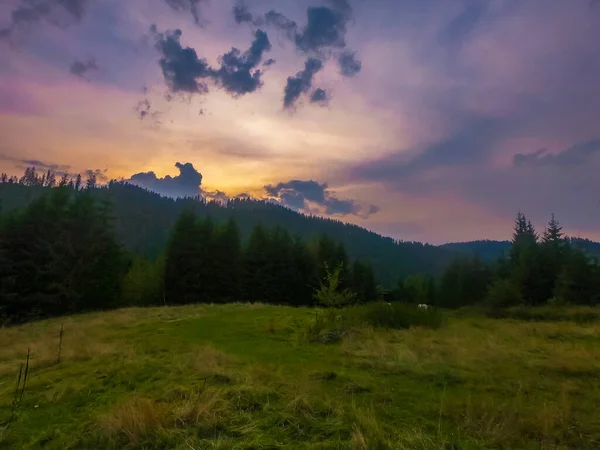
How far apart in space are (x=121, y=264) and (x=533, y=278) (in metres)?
50.2

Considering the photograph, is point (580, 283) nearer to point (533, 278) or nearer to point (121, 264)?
point (533, 278)

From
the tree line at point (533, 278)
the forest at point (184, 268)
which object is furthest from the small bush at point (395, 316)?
the tree line at point (533, 278)

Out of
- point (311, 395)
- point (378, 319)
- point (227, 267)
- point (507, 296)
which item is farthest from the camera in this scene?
→ point (227, 267)

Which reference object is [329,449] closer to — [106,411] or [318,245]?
[106,411]

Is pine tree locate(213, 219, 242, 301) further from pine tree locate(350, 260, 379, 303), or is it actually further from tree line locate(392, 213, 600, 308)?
tree line locate(392, 213, 600, 308)

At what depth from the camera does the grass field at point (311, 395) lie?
468cm

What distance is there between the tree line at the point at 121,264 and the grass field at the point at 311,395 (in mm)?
20061

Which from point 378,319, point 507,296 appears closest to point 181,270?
point 378,319

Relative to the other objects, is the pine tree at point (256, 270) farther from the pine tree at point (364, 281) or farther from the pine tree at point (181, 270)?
the pine tree at point (364, 281)

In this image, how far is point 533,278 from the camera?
4691 cm

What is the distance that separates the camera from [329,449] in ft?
14.0

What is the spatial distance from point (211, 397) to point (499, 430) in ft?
13.2

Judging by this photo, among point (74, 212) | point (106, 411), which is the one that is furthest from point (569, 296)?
point (74, 212)

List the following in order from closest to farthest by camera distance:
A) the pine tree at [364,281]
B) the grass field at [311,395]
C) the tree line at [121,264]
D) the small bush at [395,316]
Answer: the grass field at [311,395]
the small bush at [395,316]
the tree line at [121,264]
the pine tree at [364,281]
